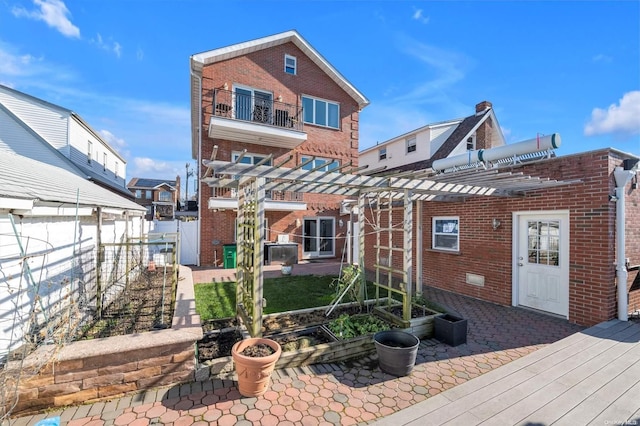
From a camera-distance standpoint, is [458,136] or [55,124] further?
[458,136]

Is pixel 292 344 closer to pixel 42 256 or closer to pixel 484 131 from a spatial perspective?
Result: pixel 42 256

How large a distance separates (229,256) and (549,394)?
1111 centimetres

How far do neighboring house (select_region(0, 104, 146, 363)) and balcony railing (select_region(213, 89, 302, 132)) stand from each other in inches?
278

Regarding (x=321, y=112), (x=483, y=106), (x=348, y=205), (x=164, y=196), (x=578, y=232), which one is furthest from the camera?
(x=164, y=196)

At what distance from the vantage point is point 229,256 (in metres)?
12.2

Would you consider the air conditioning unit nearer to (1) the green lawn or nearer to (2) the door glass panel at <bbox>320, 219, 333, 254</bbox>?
(2) the door glass panel at <bbox>320, 219, 333, 254</bbox>

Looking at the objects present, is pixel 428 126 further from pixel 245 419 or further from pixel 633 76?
pixel 245 419

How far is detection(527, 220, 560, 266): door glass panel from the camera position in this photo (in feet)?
19.8

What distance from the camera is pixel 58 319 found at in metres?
3.76

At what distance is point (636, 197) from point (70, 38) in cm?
1505

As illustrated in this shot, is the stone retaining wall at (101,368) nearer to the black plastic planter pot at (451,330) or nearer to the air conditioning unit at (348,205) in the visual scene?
the black plastic planter pot at (451,330)

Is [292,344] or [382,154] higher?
[382,154]

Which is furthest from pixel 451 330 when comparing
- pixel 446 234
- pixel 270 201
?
pixel 270 201

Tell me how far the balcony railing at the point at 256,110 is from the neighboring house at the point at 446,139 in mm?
5299
